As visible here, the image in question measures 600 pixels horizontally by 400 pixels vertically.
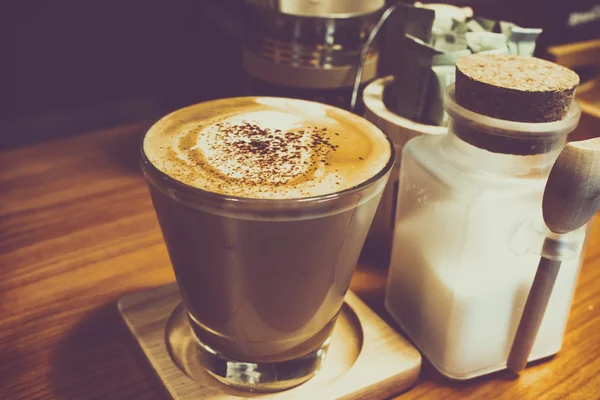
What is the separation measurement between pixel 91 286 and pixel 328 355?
1.00 ft

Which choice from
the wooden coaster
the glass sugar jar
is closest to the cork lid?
the glass sugar jar

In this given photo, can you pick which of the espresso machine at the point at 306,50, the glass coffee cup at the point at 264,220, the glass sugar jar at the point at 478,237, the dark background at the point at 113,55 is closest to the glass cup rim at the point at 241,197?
the glass coffee cup at the point at 264,220

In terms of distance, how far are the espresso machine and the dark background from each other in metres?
0.28

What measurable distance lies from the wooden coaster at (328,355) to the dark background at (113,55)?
62 cm

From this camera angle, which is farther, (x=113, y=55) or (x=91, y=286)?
(x=113, y=55)

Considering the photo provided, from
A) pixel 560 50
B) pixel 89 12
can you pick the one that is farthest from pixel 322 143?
pixel 89 12

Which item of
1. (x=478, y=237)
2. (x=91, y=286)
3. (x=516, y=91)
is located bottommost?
(x=91, y=286)

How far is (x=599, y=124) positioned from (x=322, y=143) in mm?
581

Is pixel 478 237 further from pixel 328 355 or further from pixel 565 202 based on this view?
pixel 328 355

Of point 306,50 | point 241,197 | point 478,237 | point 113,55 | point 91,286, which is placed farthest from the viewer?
point 113,55

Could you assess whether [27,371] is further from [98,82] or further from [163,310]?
[98,82]

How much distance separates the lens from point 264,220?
1.49ft

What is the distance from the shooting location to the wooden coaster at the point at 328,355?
57cm

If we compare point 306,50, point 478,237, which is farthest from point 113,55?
point 478,237
